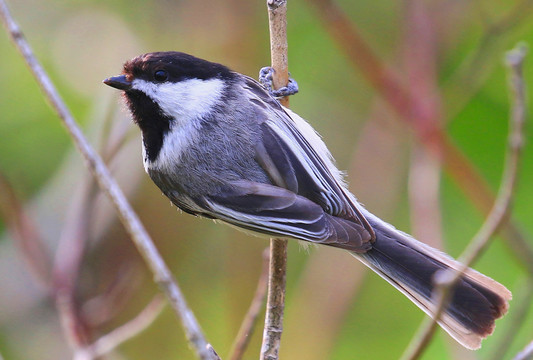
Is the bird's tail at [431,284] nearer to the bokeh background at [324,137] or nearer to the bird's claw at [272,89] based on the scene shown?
the bokeh background at [324,137]

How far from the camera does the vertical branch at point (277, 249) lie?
1.64 m

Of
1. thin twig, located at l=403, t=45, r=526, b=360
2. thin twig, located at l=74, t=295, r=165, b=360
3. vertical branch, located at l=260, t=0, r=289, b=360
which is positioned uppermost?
thin twig, located at l=403, t=45, r=526, b=360

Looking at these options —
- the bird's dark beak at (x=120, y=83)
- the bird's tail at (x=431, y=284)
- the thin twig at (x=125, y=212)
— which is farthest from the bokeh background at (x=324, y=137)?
the thin twig at (x=125, y=212)

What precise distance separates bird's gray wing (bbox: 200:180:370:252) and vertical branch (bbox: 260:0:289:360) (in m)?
0.10

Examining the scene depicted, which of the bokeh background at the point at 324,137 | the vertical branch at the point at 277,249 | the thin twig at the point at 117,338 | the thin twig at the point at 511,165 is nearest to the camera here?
the thin twig at the point at 511,165

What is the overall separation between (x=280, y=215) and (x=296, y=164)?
17cm

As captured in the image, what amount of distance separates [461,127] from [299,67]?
82cm

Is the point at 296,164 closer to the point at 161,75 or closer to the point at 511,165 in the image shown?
the point at 161,75

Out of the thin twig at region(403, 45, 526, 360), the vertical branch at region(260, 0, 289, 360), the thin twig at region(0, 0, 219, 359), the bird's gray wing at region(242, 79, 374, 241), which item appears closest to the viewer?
the thin twig at region(403, 45, 526, 360)

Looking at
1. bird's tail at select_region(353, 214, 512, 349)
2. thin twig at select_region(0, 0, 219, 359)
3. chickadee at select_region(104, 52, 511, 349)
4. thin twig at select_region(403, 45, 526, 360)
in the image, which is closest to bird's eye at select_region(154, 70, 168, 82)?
chickadee at select_region(104, 52, 511, 349)

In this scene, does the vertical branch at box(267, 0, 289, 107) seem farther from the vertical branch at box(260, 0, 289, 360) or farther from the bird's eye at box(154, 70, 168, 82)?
the bird's eye at box(154, 70, 168, 82)

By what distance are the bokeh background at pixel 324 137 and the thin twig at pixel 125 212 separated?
33.9 inches

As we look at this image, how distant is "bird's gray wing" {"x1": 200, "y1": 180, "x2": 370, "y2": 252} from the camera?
1689mm

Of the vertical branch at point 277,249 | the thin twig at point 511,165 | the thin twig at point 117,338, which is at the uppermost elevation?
the thin twig at point 511,165
